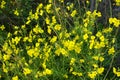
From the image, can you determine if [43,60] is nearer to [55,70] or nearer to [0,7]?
[55,70]

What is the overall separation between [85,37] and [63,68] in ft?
1.13

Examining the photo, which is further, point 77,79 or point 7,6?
point 7,6

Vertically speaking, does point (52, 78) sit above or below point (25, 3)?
below

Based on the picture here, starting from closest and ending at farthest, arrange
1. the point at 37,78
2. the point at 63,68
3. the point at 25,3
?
the point at 37,78
the point at 63,68
the point at 25,3

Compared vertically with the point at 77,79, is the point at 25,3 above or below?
above

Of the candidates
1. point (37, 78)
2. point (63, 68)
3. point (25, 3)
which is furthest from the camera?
point (25, 3)

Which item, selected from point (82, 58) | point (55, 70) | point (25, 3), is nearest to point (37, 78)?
point (55, 70)

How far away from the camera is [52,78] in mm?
3154

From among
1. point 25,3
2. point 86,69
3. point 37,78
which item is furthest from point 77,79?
point 25,3

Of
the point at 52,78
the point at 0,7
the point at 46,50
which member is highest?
the point at 0,7

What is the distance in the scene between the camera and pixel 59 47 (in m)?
2.95

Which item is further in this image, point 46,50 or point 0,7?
point 0,7

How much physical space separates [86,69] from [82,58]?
228 millimetres

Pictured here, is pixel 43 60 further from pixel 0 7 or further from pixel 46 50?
pixel 0 7
